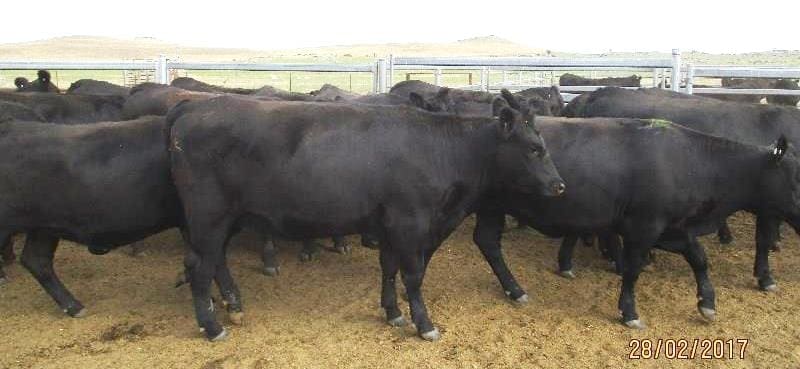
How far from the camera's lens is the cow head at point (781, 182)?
5.95 m

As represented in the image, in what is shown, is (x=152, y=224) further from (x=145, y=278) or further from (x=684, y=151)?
(x=684, y=151)

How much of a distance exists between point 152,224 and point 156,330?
839 mm

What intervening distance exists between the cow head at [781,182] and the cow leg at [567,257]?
5.68ft

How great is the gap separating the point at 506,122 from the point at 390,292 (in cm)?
164

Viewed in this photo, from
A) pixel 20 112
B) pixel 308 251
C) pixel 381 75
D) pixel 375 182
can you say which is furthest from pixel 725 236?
pixel 20 112

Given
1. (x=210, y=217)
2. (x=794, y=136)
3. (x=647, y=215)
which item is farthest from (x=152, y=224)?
(x=794, y=136)

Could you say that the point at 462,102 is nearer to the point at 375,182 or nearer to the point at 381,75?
the point at 381,75

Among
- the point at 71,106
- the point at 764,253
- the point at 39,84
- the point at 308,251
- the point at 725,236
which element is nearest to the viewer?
the point at 764,253

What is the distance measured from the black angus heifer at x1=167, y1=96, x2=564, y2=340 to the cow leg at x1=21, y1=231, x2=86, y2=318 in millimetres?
1163

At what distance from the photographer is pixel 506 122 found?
17.4ft

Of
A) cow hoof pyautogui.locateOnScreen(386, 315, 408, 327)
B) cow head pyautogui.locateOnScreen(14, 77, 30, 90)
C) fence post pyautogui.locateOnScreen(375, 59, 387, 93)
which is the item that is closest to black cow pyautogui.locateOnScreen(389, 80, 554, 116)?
fence post pyautogui.locateOnScreen(375, 59, 387, 93)

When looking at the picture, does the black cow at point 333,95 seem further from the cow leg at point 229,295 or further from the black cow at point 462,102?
the cow leg at point 229,295

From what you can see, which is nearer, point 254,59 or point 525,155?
point 525,155

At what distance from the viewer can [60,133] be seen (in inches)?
214
